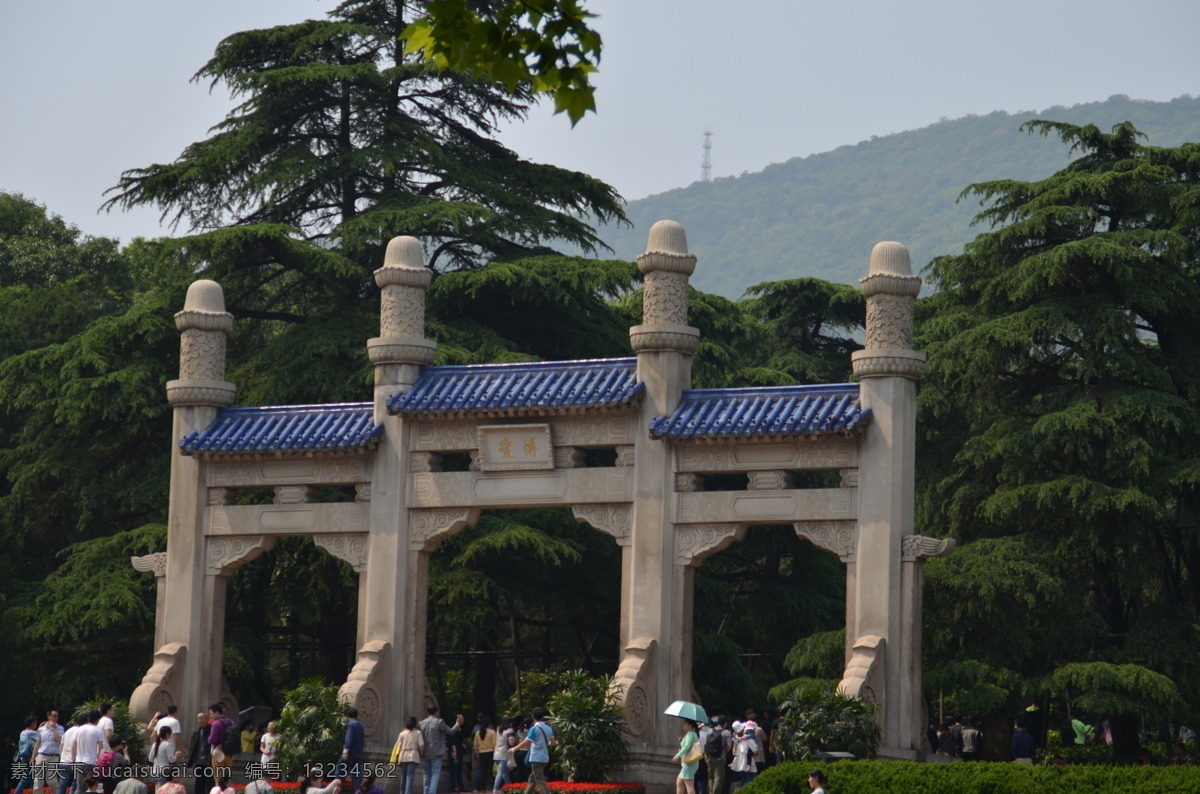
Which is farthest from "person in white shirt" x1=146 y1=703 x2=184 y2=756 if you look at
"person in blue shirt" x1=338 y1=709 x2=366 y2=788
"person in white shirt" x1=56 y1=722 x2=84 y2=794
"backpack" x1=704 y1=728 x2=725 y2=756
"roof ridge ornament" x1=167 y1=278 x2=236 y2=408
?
"backpack" x1=704 y1=728 x2=725 y2=756

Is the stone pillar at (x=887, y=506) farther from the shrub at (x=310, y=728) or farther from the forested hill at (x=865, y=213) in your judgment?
the forested hill at (x=865, y=213)

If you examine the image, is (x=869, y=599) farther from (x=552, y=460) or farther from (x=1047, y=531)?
(x=1047, y=531)

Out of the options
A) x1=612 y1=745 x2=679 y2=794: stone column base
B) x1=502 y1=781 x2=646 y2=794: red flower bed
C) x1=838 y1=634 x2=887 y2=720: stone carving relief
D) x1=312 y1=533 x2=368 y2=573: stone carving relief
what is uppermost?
x1=312 y1=533 x2=368 y2=573: stone carving relief

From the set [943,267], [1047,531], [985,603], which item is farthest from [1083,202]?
[985,603]

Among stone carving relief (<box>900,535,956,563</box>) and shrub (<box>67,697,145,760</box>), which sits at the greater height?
stone carving relief (<box>900,535,956,563</box>)

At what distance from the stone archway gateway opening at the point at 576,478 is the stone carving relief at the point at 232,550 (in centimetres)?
3

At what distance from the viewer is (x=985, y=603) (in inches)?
934

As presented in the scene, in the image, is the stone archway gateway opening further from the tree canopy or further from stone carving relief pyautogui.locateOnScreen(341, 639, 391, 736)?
the tree canopy

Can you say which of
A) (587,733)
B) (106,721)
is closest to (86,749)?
(106,721)

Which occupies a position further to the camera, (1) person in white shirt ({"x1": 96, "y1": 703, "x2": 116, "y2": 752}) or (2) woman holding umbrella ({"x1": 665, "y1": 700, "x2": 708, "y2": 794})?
(1) person in white shirt ({"x1": 96, "y1": 703, "x2": 116, "y2": 752})

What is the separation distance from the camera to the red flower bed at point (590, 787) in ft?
63.5

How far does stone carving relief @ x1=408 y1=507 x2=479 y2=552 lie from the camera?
72.6ft

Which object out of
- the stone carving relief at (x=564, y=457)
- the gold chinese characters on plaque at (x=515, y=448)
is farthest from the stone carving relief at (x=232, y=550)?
the stone carving relief at (x=564, y=457)

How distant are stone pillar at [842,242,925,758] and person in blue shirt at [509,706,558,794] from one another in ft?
11.0
